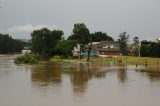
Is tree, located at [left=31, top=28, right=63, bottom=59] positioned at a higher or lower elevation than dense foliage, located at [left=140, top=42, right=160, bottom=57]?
higher

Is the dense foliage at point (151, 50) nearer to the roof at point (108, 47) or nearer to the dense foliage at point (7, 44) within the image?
the roof at point (108, 47)

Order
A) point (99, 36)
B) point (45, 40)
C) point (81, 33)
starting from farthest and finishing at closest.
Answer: point (99, 36) → point (45, 40) → point (81, 33)

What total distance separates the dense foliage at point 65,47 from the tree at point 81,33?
213cm

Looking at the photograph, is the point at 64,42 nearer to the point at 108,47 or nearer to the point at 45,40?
the point at 45,40

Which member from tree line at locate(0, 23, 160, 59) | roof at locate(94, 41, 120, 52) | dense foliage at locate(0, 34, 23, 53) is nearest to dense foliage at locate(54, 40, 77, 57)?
tree line at locate(0, 23, 160, 59)

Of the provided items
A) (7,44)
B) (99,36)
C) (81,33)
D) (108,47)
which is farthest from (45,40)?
(7,44)

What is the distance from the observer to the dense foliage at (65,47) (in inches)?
3526

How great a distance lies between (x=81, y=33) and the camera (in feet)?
280

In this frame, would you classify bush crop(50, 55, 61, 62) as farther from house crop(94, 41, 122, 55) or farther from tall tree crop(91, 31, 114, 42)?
tall tree crop(91, 31, 114, 42)

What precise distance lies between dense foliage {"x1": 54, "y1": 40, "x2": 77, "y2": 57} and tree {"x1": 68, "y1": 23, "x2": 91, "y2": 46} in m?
2.13

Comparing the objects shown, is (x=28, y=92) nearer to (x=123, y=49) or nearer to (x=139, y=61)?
(x=139, y=61)

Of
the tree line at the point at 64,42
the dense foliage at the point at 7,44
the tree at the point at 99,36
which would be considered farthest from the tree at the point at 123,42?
the dense foliage at the point at 7,44

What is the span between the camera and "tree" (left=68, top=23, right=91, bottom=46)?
84.4m

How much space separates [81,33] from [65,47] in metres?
6.54
